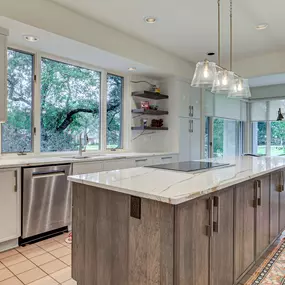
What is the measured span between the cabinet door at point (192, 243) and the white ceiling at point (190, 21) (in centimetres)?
237

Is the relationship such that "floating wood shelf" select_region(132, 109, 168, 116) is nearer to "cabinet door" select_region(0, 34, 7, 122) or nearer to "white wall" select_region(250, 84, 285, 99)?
"cabinet door" select_region(0, 34, 7, 122)

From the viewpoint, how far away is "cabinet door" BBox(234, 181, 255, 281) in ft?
6.45

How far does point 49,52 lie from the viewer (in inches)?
140

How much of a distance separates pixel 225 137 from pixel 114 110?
11.9 feet

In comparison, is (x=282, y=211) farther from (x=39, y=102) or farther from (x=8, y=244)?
(x=39, y=102)

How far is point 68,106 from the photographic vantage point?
398 centimetres

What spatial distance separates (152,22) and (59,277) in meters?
3.06

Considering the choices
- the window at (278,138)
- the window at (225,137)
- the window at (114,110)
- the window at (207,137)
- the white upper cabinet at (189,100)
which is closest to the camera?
the window at (114,110)

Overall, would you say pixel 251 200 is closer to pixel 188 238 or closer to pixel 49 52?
pixel 188 238

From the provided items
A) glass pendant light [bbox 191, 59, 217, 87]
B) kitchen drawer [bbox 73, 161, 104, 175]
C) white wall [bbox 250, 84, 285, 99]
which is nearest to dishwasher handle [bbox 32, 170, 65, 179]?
kitchen drawer [bbox 73, 161, 104, 175]

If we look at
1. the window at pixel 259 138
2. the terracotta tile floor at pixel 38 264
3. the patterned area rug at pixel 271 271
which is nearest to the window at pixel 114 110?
the terracotta tile floor at pixel 38 264

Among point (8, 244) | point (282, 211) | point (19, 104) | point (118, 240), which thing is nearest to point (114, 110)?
point (19, 104)

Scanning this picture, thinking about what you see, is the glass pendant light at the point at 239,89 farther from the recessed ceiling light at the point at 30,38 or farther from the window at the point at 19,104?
the window at the point at 19,104

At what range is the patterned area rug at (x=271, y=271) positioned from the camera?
2.19 metres
